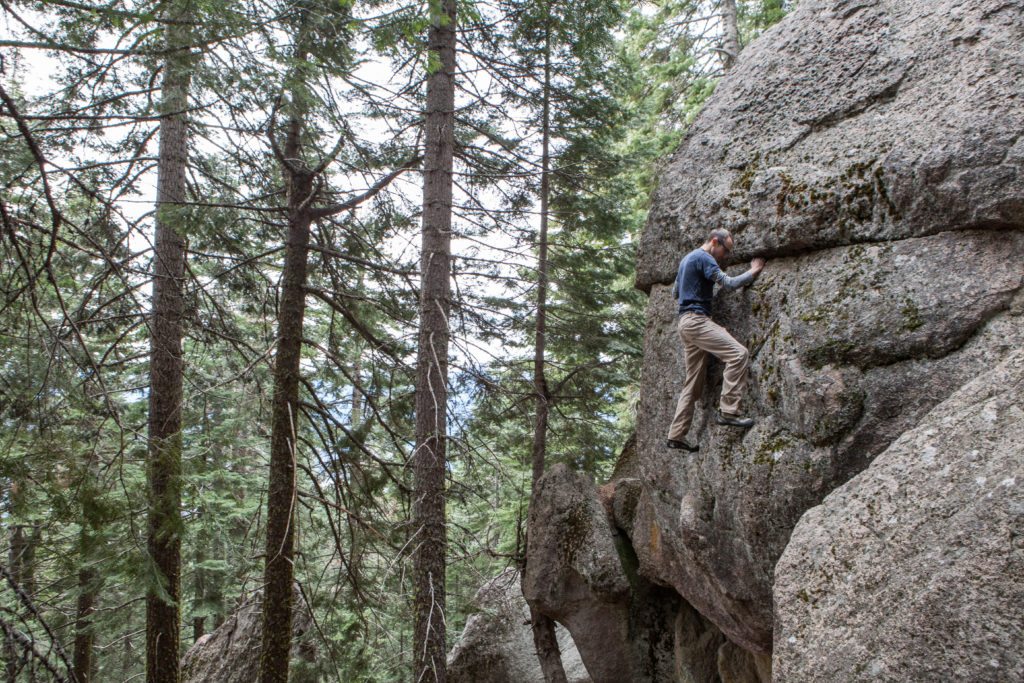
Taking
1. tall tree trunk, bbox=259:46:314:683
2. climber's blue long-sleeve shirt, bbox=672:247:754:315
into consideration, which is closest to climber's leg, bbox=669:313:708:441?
climber's blue long-sleeve shirt, bbox=672:247:754:315

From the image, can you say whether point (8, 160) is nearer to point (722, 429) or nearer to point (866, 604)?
point (722, 429)

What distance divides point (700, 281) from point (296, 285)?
4839mm

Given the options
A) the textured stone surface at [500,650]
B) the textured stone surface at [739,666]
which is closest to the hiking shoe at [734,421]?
the textured stone surface at [739,666]

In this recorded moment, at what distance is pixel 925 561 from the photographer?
3258 mm

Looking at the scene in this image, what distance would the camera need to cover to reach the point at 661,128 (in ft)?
48.0

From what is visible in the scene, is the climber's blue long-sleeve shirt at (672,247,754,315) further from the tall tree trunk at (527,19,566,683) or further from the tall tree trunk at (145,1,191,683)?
the tall tree trunk at (145,1,191,683)

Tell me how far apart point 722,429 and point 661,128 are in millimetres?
10459

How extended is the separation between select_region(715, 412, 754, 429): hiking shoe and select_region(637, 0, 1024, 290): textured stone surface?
5.19 feet

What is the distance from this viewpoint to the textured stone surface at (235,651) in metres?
11.3

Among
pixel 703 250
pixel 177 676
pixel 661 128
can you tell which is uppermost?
pixel 661 128

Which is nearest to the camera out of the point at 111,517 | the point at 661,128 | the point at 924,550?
the point at 924,550

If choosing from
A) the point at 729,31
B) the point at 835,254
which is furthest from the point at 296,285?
the point at 729,31

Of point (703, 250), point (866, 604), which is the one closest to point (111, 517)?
point (866, 604)

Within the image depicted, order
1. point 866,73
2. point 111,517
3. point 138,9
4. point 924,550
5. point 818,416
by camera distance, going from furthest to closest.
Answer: point 866,73 < point 818,416 < point 111,517 < point 138,9 < point 924,550
